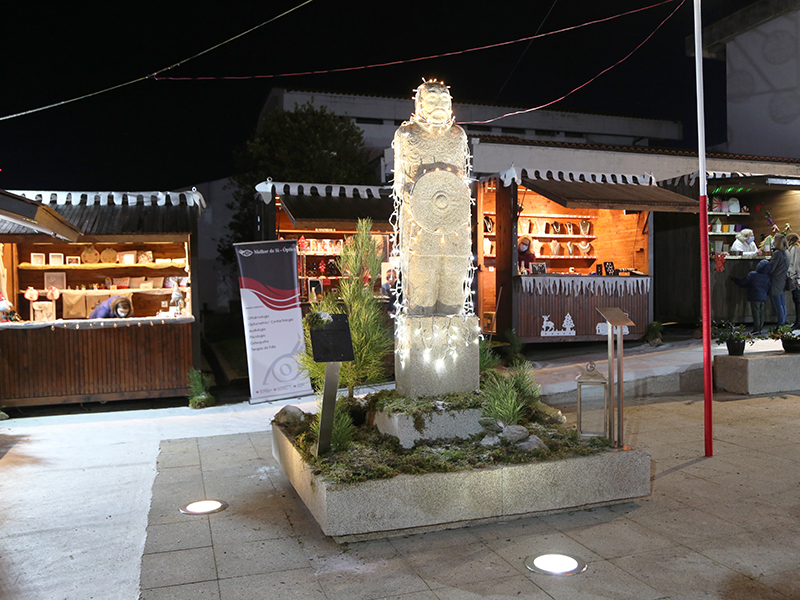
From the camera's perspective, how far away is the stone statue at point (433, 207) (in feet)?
17.3

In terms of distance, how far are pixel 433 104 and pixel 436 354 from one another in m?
2.19

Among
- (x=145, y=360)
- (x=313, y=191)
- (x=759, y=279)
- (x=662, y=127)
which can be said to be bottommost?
(x=145, y=360)

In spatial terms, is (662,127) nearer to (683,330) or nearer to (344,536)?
(683,330)

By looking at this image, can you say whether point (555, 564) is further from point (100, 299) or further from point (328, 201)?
point (100, 299)

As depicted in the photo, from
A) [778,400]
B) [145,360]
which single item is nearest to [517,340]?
[778,400]

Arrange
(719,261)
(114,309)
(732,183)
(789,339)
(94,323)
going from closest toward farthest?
1. (789,339)
2. (94,323)
3. (114,309)
4. (719,261)
5. (732,183)

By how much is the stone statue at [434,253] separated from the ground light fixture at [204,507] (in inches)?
68.9

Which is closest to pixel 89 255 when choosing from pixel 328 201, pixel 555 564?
pixel 328 201

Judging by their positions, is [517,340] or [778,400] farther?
[517,340]

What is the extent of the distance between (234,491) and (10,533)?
1.56 metres

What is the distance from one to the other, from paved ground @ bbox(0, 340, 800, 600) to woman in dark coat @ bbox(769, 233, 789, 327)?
583 cm

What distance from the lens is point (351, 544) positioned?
3.94 metres

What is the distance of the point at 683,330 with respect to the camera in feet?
43.7

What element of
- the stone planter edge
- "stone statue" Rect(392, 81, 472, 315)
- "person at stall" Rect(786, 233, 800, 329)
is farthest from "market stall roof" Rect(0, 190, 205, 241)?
"person at stall" Rect(786, 233, 800, 329)
